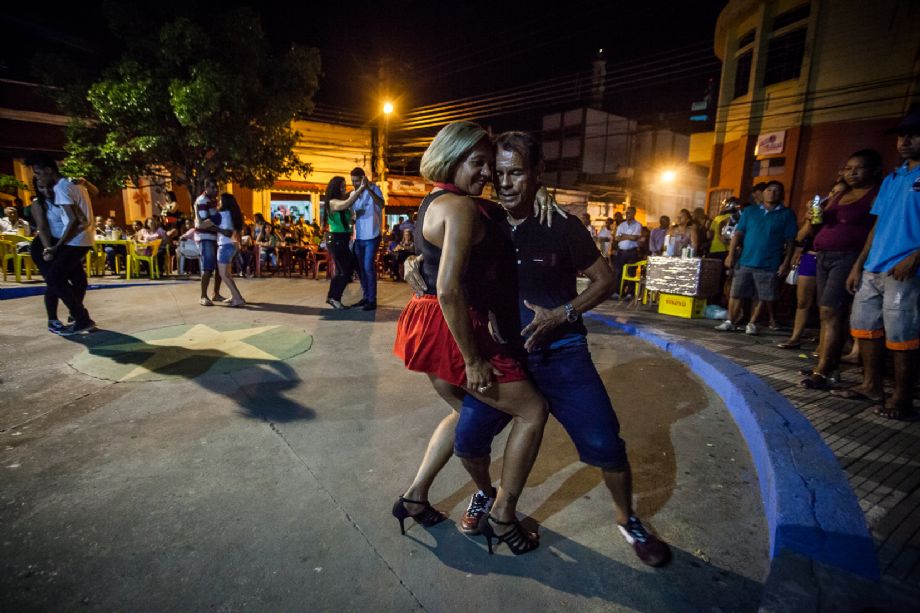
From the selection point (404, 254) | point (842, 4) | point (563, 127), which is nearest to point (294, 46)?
point (404, 254)

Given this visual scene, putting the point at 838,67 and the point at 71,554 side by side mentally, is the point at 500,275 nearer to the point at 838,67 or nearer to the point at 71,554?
the point at 71,554

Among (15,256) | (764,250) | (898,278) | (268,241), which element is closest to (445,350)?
(898,278)

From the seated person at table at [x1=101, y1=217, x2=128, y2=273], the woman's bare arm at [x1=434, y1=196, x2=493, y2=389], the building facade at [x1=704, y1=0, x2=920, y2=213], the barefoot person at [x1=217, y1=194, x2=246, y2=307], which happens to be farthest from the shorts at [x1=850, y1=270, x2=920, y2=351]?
the building facade at [x1=704, y1=0, x2=920, y2=213]

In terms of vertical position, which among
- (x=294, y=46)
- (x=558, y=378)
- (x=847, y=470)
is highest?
(x=294, y=46)

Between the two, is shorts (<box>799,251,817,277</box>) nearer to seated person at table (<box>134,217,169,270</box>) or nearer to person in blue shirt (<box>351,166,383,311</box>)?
person in blue shirt (<box>351,166,383,311</box>)

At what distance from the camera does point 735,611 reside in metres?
1.54

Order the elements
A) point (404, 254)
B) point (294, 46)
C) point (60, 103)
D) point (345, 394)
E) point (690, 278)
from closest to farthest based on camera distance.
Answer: point (345, 394)
point (690, 278)
point (404, 254)
point (60, 103)
point (294, 46)

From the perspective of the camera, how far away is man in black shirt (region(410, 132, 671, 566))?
5.83 feet

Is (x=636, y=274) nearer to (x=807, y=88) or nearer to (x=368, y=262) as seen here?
(x=368, y=262)

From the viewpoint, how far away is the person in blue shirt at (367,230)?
6945 millimetres

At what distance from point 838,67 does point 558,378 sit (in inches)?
756

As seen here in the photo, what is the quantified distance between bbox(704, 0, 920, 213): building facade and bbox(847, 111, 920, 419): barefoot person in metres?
13.9

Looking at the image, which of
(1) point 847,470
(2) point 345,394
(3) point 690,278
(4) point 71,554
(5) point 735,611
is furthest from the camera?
(3) point 690,278

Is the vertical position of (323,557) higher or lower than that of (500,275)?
lower
